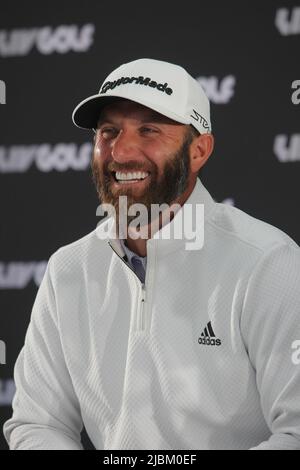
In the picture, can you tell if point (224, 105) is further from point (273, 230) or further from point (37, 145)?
point (273, 230)

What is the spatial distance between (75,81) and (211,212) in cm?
118

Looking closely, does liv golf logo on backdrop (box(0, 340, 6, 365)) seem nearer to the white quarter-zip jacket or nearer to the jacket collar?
the white quarter-zip jacket

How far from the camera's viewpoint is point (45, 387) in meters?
1.79

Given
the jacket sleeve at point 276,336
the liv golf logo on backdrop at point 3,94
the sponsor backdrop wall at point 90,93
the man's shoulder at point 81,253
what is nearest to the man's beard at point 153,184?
the man's shoulder at point 81,253

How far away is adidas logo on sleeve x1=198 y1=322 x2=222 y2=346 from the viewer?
1.64m

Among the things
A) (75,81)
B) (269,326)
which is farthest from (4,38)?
(269,326)

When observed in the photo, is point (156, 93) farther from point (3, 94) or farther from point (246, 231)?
point (3, 94)

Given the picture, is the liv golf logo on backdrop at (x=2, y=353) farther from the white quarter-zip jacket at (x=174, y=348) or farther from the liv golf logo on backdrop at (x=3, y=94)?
the white quarter-zip jacket at (x=174, y=348)

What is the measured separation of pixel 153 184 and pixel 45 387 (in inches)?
19.1

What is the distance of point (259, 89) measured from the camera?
2590 mm

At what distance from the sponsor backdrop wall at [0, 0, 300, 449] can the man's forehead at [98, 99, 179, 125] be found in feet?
2.90

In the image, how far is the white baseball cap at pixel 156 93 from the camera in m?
1.69

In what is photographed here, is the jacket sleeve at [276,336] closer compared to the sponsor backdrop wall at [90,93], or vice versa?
the jacket sleeve at [276,336]

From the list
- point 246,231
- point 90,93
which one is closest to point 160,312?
point 246,231
